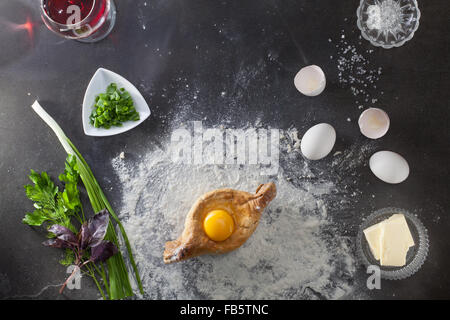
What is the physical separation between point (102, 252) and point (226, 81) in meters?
0.88

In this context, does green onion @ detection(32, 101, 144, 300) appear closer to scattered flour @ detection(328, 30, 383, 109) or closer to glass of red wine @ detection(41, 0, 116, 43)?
glass of red wine @ detection(41, 0, 116, 43)

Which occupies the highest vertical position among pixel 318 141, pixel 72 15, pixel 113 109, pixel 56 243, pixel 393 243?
pixel 72 15

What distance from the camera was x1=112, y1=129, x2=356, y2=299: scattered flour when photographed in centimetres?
175

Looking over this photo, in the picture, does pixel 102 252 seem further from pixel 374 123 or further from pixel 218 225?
pixel 374 123

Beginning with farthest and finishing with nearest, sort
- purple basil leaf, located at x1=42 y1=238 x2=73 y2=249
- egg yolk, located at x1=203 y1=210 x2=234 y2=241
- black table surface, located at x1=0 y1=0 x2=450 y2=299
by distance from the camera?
black table surface, located at x1=0 y1=0 x2=450 y2=299 → purple basil leaf, located at x1=42 y1=238 x2=73 y2=249 → egg yolk, located at x1=203 y1=210 x2=234 y2=241

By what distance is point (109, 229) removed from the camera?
1756 mm

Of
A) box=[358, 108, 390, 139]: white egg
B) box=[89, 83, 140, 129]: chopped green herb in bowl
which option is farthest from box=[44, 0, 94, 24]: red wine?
box=[358, 108, 390, 139]: white egg

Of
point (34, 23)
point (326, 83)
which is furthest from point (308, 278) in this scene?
point (34, 23)

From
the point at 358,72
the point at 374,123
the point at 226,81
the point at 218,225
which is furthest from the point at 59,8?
the point at 374,123

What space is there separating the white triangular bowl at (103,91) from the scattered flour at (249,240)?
156mm

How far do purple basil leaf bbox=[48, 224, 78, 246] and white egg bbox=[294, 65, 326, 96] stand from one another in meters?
1.12

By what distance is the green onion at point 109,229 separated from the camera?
1719 mm

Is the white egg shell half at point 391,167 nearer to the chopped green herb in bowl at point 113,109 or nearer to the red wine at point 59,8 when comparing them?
the chopped green herb in bowl at point 113,109

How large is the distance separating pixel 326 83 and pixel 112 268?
1203 millimetres
